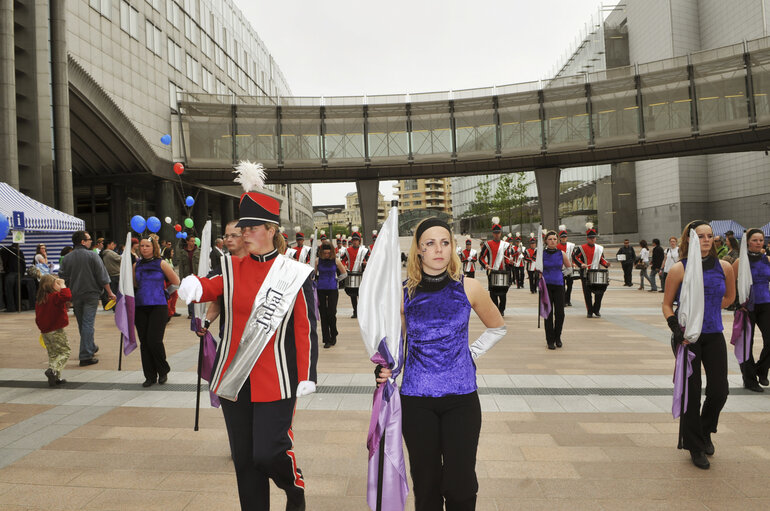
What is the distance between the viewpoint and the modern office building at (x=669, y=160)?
3794cm

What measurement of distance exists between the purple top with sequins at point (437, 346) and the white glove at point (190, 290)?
47.0 inches

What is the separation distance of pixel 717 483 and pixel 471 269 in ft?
46.5

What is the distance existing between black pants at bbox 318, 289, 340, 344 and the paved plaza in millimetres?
1542

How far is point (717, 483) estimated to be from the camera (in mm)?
3881

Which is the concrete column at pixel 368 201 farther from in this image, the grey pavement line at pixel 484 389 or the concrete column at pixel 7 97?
the grey pavement line at pixel 484 389

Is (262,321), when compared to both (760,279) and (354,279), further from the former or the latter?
(354,279)

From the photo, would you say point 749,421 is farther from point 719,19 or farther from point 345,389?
point 719,19

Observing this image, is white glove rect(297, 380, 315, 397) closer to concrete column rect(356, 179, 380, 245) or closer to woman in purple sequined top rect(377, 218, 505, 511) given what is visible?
woman in purple sequined top rect(377, 218, 505, 511)

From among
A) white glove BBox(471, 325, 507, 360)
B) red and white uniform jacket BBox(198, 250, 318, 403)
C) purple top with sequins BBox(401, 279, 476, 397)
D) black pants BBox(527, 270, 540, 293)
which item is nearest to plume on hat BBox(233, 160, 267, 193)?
red and white uniform jacket BBox(198, 250, 318, 403)

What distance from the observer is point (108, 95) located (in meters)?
28.9

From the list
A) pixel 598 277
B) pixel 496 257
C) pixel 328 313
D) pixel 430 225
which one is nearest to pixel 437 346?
pixel 430 225

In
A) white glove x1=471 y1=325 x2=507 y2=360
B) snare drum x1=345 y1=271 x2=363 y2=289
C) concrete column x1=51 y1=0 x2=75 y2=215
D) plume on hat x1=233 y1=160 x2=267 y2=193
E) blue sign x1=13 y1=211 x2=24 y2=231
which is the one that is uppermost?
concrete column x1=51 y1=0 x2=75 y2=215

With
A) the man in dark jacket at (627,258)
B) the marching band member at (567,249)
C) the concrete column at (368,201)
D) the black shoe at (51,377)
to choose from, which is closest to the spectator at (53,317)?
the black shoe at (51,377)

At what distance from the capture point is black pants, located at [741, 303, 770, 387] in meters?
6.40
